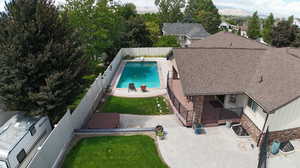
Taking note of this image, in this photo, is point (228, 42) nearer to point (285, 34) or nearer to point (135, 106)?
point (135, 106)

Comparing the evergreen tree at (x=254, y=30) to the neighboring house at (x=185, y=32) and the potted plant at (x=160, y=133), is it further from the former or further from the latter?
the potted plant at (x=160, y=133)

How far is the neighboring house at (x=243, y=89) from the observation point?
1098cm

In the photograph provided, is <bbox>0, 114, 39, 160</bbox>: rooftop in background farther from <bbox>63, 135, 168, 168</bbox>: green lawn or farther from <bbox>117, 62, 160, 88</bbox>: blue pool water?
<bbox>117, 62, 160, 88</bbox>: blue pool water

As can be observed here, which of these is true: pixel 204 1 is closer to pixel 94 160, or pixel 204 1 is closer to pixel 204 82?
pixel 204 82

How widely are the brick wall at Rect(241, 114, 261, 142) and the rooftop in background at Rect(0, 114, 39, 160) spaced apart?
14.5m

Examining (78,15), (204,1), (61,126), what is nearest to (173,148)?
(61,126)

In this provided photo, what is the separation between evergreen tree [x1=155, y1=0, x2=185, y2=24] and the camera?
207 feet

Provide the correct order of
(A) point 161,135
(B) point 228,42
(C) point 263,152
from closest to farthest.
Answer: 1. (C) point 263,152
2. (A) point 161,135
3. (B) point 228,42

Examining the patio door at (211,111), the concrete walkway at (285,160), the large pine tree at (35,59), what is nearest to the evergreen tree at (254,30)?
the patio door at (211,111)

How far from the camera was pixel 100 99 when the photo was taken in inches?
714

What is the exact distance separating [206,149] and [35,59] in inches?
466

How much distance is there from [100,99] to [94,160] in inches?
328

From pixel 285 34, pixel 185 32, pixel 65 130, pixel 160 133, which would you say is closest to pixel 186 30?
pixel 185 32

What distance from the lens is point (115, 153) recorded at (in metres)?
11.0
